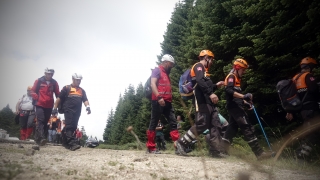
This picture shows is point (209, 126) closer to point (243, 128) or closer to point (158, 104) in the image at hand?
point (243, 128)

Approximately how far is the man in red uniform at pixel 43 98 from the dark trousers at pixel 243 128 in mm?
5515

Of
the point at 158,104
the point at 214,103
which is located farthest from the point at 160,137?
the point at 214,103

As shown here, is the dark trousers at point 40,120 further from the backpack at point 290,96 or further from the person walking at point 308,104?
the person walking at point 308,104

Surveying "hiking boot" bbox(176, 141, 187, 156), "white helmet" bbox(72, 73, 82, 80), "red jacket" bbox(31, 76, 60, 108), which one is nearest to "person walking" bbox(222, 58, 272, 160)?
"hiking boot" bbox(176, 141, 187, 156)

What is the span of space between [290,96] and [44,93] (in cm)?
685

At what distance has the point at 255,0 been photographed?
27.7ft

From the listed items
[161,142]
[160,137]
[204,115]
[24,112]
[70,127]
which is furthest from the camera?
[161,142]

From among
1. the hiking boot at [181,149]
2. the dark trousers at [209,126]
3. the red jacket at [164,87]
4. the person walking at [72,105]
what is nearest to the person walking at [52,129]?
the person walking at [72,105]

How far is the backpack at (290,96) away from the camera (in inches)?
196

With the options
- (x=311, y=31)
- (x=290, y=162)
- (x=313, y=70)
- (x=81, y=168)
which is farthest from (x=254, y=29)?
(x=81, y=168)

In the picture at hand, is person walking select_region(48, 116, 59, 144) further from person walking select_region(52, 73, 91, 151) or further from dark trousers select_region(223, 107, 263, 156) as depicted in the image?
dark trousers select_region(223, 107, 263, 156)

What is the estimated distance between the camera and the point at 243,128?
5.12 metres

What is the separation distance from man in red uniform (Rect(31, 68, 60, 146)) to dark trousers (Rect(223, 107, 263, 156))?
18.1 feet

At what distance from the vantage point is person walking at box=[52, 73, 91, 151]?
6516 mm
